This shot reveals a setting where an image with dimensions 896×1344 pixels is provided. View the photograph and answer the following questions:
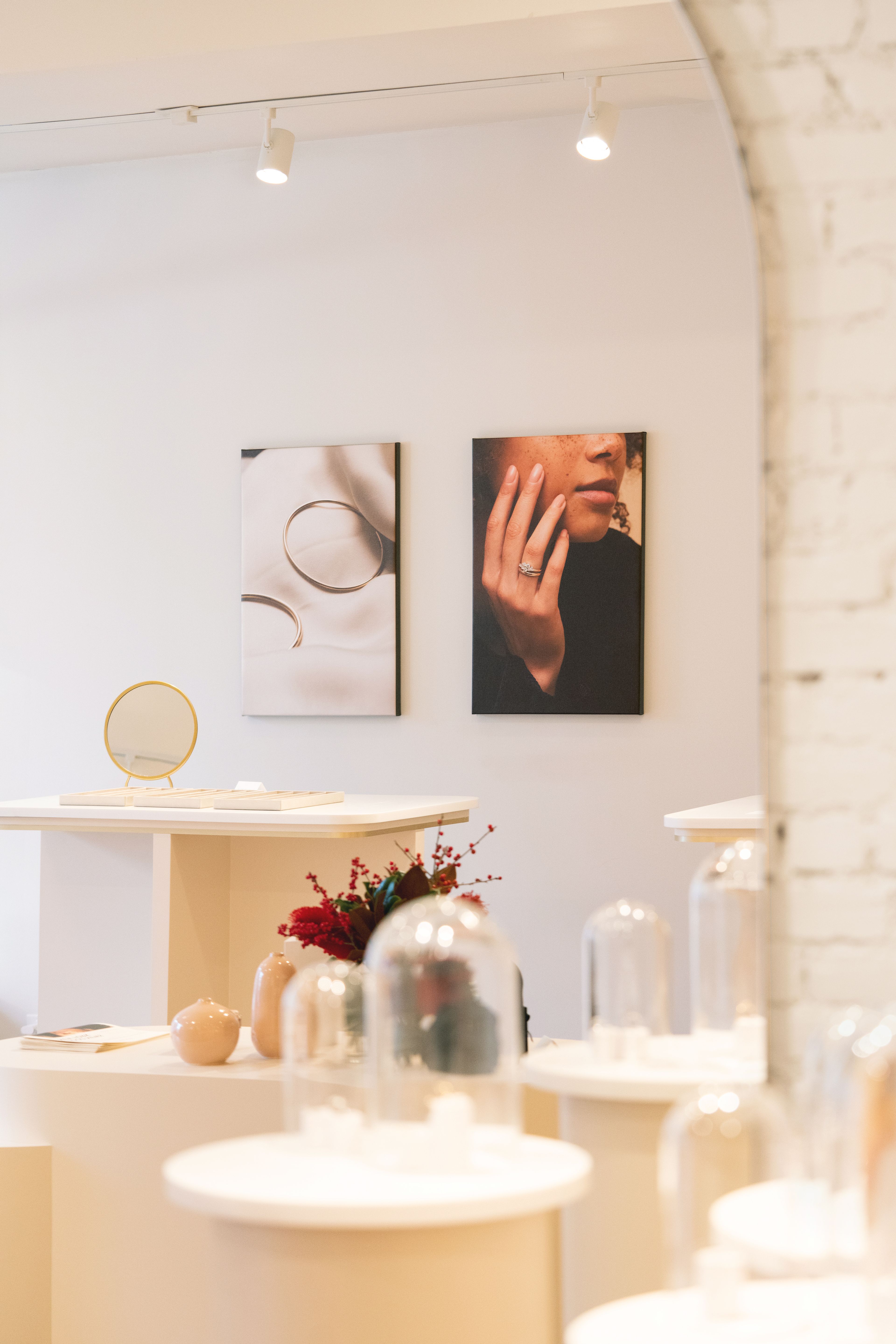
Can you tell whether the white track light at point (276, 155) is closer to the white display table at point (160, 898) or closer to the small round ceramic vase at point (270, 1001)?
the white display table at point (160, 898)

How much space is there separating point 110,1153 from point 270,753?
2.46 meters

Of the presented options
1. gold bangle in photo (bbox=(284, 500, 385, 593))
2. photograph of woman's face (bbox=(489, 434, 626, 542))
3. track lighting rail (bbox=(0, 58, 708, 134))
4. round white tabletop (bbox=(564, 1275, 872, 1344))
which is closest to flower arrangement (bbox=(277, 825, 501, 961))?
A: round white tabletop (bbox=(564, 1275, 872, 1344))

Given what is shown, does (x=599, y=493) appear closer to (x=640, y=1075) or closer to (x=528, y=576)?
(x=528, y=576)

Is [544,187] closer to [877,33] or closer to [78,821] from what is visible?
[78,821]

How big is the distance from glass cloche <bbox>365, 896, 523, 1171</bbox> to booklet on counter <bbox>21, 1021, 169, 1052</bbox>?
1.12 m

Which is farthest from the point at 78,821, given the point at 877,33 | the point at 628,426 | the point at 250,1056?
the point at 877,33

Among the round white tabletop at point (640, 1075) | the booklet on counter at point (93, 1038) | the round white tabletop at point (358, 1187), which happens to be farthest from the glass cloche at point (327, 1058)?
the booklet on counter at point (93, 1038)

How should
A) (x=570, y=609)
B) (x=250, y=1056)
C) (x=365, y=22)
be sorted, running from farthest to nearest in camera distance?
(x=570, y=609) < (x=365, y=22) < (x=250, y=1056)

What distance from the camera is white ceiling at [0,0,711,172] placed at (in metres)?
2.86

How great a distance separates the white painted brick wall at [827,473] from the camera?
1.34 m

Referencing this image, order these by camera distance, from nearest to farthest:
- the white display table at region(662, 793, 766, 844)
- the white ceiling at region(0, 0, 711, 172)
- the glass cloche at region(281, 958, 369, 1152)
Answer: the glass cloche at region(281, 958, 369, 1152) < the white display table at region(662, 793, 766, 844) < the white ceiling at region(0, 0, 711, 172)

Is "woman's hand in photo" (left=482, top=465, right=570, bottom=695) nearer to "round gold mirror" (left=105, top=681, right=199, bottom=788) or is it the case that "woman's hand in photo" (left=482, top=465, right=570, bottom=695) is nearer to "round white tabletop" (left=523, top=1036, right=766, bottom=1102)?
"round gold mirror" (left=105, top=681, right=199, bottom=788)

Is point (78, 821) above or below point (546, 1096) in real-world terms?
above

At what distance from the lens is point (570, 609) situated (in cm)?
415
